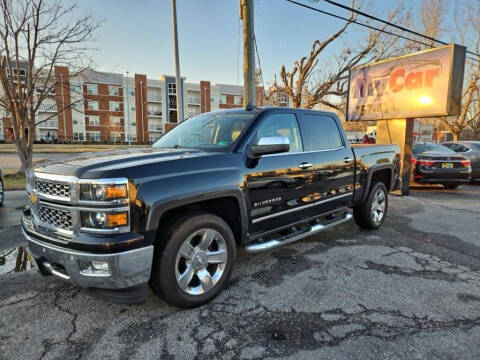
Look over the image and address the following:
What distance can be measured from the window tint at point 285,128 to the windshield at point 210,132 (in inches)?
8.5

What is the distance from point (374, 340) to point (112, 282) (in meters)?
2.04

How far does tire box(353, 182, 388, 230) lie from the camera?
16.6 feet

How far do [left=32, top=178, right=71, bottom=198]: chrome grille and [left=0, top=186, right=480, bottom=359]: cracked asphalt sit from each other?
110 cm

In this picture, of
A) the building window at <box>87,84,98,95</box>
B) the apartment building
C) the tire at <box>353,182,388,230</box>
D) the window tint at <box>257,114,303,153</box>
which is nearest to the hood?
the window tint at <box>257,114,303,153</box>

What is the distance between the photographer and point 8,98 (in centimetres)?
1106

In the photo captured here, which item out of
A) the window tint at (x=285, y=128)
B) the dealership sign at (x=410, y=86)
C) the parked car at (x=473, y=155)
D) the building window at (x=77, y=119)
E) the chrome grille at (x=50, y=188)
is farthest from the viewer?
the building window at (x=77, y=119)

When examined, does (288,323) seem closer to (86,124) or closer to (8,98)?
(8,98)

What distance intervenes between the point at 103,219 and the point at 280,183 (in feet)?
6.16

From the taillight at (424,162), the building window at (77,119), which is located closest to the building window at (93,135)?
the building window at (77,119)

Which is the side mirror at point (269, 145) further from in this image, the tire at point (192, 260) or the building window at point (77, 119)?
the building window at point (77, 119)

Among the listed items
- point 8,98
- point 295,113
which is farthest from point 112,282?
point 8,98

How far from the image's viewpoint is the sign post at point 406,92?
786cm

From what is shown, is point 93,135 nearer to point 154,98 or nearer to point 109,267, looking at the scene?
point 154,98

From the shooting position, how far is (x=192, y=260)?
8.95ft
